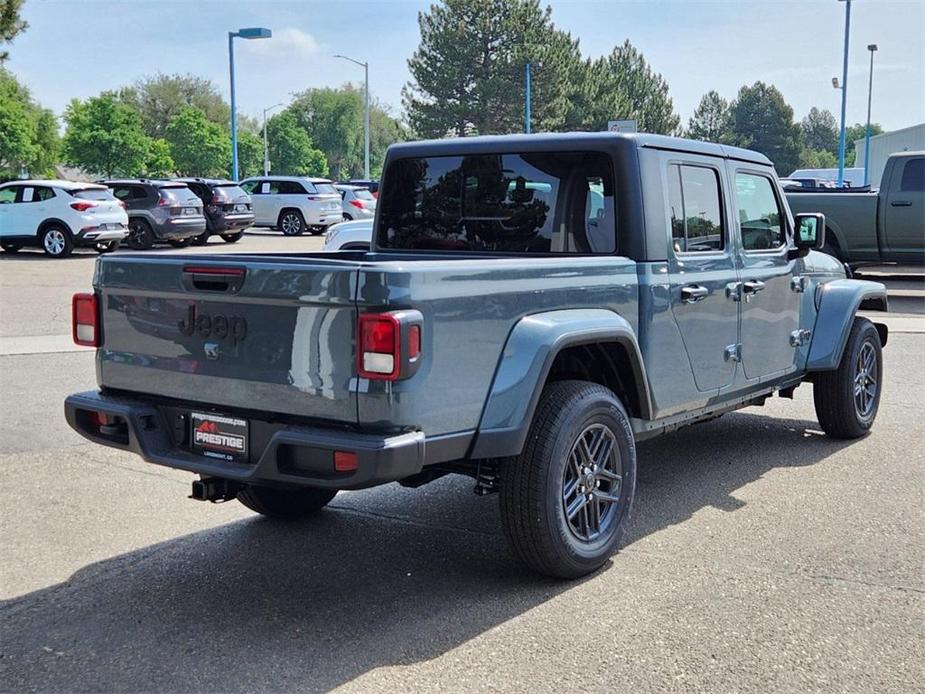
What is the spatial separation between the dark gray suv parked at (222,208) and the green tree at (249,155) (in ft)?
197

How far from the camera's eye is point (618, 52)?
301 ft

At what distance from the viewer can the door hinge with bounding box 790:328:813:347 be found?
6359 millimetres

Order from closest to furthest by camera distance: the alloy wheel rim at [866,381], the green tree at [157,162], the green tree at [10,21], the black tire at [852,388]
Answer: the black tire at [852,388] → the alloy wheel rim at [866,381] → the green tree at [10,21] → the green tree at [157,162]

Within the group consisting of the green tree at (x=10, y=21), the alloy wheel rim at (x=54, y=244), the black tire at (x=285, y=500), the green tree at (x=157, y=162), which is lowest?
the black tire at (x=285, y=500)

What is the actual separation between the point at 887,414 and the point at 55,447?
604 centimetres

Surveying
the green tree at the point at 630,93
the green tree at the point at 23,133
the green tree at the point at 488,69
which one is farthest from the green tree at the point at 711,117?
the green tree at the point at 23,133

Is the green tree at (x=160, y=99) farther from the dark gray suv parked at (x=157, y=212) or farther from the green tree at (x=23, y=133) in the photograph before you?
the dark gray suv parked at (x=157, y=212)

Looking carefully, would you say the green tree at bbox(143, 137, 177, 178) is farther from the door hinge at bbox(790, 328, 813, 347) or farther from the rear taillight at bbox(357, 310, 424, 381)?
the rear taillight at bbox(357, 310, 424, 381)

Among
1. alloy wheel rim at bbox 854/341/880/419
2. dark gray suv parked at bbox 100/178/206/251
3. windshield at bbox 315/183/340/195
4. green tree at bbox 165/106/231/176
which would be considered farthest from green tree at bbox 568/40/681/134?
alloy wheel rim at bbox 854/341/880/419

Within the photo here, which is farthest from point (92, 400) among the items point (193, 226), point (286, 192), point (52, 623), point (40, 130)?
point (40, 130)

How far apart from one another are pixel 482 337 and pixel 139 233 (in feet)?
70.0

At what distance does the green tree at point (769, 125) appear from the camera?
415ft

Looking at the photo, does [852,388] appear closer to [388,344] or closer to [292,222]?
[388,344]

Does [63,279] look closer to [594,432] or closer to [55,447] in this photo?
[55,447]
